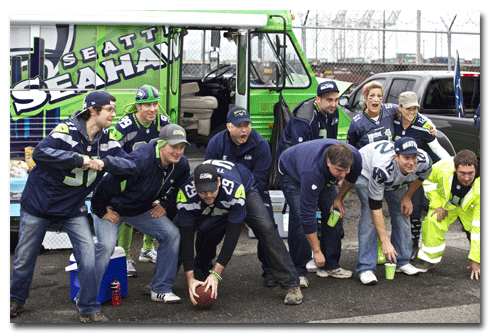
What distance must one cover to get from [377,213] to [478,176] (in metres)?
1.01

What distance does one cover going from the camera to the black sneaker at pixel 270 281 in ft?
16.5

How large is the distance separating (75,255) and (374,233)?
2.68 meters


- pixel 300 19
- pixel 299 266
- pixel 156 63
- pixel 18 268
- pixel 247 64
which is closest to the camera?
pixel 18 268

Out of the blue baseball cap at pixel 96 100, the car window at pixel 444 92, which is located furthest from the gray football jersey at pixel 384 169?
the car window at pixel 444 92

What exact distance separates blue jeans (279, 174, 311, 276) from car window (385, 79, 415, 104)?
3.37 meters

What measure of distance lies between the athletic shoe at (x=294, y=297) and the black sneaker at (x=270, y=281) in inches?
17.7

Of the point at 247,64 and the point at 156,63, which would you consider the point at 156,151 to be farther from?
the point at 247,64

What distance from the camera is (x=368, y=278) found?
5000 millimetres

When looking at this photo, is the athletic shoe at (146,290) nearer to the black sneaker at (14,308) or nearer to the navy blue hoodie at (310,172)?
the black sneaker at (14,308)

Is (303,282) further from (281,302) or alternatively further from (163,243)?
(163,243)

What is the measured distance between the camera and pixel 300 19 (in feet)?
32.5

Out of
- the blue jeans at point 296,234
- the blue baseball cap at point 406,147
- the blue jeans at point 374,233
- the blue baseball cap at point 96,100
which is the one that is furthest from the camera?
the blue jeans at point 374,233

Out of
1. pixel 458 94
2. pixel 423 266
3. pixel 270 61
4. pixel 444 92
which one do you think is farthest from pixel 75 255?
pixel 444 92
